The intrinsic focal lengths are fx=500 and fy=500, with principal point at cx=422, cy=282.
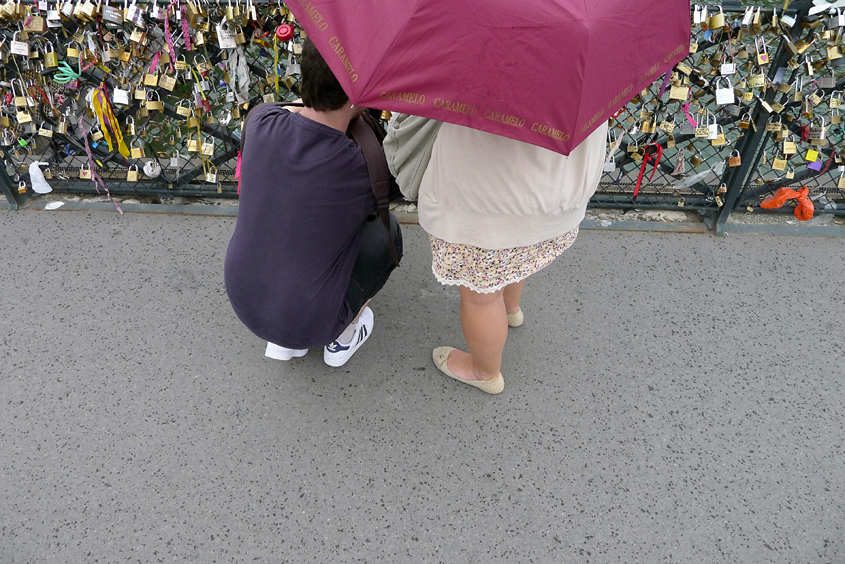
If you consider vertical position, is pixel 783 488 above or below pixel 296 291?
below

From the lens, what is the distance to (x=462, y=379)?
2213 millimetres

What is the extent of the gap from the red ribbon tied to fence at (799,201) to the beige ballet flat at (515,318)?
1.81m

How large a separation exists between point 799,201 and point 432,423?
2.60m

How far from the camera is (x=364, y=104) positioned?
1.11 m

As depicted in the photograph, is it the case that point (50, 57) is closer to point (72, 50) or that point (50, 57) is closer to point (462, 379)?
point (72, 50)

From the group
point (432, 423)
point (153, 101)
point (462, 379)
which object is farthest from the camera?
point (153, 101)

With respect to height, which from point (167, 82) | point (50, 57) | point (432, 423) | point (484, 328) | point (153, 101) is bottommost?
point (432, 423)

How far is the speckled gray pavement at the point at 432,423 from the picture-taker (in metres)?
1.76

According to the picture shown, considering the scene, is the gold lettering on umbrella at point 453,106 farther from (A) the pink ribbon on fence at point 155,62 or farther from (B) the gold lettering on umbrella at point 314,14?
(A) the pink ribbon on fence at point 155,62

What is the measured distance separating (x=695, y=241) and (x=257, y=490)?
2.74 meters

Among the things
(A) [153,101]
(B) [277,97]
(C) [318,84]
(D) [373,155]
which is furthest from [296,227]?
(A) [153,101]

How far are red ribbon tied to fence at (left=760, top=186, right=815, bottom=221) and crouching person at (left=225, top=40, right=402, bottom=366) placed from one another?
2.41 metres

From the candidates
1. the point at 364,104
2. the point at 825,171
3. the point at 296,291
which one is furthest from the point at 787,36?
the point at 296,291

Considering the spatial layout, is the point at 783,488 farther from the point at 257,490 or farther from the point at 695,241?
the point at 257,490
